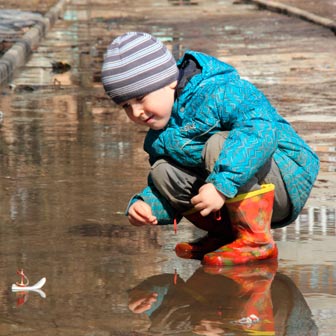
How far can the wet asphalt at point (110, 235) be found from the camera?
432 centimetres

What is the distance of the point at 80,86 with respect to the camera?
12.2 metres

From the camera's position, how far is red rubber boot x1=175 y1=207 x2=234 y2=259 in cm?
520

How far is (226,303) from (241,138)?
0.64 m

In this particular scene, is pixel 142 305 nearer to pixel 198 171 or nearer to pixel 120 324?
pixel 120 324

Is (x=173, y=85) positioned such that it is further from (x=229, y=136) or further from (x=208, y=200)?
(x=208, y=200)

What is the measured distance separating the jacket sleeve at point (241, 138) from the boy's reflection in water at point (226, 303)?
0.36 meters

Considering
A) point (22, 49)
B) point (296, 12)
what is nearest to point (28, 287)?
point (22, 49)

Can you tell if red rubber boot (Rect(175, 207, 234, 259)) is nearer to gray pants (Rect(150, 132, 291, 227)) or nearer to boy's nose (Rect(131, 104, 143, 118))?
gray pants (Rect(150, 132, 291, 227))

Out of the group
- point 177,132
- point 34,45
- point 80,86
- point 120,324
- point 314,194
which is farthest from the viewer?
point 34,45

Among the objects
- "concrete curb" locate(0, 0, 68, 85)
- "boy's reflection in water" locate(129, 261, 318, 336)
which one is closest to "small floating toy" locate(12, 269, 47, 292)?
"boy's reflection in water" locate(129, 261, 318, 336)

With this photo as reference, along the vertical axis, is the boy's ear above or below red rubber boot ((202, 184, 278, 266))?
above

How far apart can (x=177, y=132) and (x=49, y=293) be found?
81 cm

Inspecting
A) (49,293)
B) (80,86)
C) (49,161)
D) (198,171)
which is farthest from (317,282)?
(80,86)

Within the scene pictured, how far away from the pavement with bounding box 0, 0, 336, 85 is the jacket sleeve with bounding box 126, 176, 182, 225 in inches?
291
